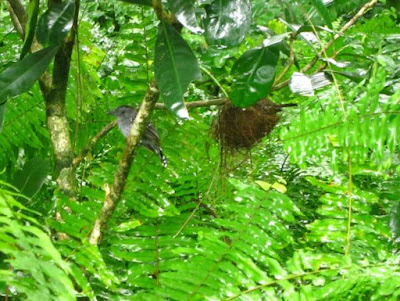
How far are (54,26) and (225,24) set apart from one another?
29 cm

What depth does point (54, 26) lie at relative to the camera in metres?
0.90

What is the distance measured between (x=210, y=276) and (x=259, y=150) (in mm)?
603

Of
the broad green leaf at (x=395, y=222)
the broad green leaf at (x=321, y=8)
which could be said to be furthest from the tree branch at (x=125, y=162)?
the broad green leaf at (x=395, y=222)

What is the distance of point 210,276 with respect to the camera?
33.1 inches

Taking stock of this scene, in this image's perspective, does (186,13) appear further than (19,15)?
No

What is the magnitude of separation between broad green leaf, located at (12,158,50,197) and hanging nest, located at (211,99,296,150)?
1.35ft

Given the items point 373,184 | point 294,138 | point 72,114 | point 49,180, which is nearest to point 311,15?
point 294,138

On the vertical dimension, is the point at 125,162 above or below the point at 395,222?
above

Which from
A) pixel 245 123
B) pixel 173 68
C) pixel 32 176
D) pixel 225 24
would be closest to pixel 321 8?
pixel 225 24

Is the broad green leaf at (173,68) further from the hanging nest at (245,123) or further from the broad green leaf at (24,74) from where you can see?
the hanging nest at (245,123)

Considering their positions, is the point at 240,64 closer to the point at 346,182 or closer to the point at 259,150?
the point at 346,182

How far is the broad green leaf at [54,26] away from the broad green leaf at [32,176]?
0.74 ft

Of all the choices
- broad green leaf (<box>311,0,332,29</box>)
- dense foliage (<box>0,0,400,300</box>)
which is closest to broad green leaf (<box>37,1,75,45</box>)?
dense foliage (<box>0,0,400,300</box>)

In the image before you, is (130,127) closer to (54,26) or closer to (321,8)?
(54,26)
